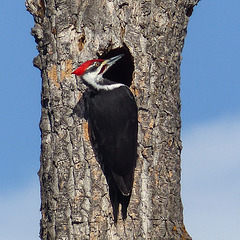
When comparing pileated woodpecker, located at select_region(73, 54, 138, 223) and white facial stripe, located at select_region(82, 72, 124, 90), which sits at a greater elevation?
white facial stripe, located at select_region(82, 72, 124, 90)

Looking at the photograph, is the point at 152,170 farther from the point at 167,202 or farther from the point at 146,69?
the point at 146,69

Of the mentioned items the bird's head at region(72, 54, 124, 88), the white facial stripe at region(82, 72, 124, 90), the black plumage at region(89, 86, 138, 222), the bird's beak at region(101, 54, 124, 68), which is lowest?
the black plumage at region(89, 86, 138, 222)

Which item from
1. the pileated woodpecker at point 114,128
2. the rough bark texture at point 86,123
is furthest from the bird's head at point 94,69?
the rough bark texture at point 86,123

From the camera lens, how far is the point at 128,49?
253 inches

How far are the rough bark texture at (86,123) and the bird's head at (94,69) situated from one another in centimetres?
11

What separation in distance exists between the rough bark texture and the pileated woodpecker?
0.08 m

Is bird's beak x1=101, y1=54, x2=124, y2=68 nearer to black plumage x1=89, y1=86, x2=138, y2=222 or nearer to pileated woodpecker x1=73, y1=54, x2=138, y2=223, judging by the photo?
pileated woodpecker x1=73, y1=54, x2=138, y2=223

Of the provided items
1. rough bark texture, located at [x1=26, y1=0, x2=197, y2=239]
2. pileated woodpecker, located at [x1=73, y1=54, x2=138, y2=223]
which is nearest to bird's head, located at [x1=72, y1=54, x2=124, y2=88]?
pileated woodpecker, located at [x1=73, y1=54, x2=138, y2=223]

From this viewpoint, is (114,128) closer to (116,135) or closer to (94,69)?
(116,135)

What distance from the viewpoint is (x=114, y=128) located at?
246 inches

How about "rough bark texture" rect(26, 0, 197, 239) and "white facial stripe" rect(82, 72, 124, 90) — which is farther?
"white facial stripe" rect(82, 72, 124, 90)

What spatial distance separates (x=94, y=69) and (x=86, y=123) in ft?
1.28

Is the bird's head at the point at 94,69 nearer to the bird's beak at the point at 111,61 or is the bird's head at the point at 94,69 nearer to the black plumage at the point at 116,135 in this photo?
the bird's beak at the point at 111,61

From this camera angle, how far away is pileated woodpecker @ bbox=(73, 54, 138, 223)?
20.1ft
